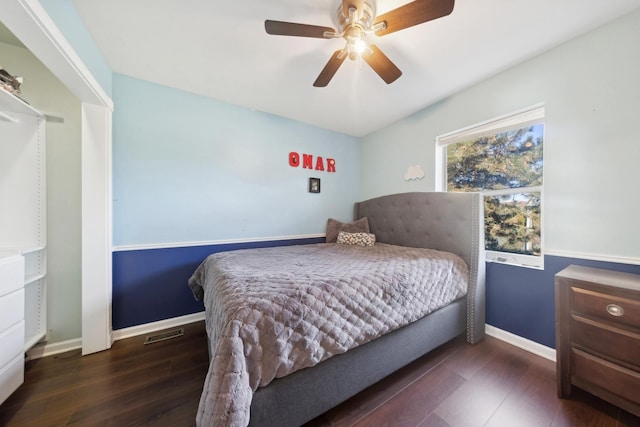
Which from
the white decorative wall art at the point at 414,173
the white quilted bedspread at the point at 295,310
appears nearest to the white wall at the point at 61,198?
the white quilted bedspread at the point at 295,310

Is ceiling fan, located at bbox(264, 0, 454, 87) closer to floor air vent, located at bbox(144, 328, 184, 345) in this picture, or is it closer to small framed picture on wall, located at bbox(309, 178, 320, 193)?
small framed picture on wall, located at bbox(309, 178, 320, 193)

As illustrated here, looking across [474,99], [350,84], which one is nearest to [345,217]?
[350,84]

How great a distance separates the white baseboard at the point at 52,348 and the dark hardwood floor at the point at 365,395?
57 millimetres

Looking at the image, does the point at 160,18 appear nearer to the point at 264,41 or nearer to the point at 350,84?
the point at 264,41

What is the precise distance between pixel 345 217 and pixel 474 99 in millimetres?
2097

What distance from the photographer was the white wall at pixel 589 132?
139 cm

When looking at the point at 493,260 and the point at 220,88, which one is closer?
the point at 493,260

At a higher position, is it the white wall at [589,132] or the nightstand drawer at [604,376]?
the white wall at [589,132]

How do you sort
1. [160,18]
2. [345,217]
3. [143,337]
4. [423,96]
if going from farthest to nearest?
[345,217], [423,96], [143,337], [160,18]

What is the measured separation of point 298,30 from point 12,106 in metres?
2.04

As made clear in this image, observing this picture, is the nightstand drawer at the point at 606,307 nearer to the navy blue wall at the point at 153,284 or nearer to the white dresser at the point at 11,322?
Result: the navy blue wall at the point at 153,284

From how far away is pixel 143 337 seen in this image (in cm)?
198

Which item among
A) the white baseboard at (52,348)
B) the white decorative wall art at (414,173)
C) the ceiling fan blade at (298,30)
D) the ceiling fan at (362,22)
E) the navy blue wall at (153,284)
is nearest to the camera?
the ceiling fan at (362,22)

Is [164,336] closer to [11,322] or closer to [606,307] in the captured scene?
[11,322]
